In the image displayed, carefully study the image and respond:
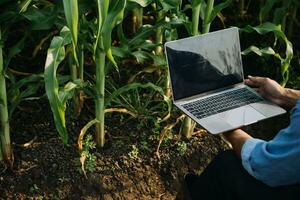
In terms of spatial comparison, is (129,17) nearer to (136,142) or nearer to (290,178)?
(136,142)

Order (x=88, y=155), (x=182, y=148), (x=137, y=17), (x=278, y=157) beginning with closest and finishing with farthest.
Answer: (x=278, y=157)
(x=88, y=155)
(x=182, y=148)
(x=137, y=17)

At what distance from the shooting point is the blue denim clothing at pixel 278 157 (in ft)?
3.63

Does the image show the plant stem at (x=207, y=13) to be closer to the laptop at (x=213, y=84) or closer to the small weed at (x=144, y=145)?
the laptop at (x=213, y=84)


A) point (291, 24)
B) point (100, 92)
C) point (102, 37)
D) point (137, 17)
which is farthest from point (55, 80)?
point (291, 24)

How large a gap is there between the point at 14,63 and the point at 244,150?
1.20 m

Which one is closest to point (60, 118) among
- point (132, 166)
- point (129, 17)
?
point (132, 166)

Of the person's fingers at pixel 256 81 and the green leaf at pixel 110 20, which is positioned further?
the person's fingers at pixel 256 81

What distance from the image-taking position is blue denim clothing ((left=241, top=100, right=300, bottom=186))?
3.63 feet

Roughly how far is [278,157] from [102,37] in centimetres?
60

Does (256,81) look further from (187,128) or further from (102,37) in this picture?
(102,37)

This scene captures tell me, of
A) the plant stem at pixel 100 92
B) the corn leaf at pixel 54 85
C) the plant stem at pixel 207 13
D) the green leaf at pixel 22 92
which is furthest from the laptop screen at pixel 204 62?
the green leaf at pixel 22 92

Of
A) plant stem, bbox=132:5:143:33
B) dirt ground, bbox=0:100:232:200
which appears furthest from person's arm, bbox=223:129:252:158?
plant stem, bbox=132:5:143:33

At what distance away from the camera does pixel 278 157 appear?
113 cm

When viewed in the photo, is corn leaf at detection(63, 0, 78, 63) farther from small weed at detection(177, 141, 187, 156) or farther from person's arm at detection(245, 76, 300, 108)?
small weed at detection(177, 141, 187, 156)
